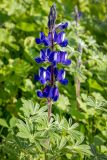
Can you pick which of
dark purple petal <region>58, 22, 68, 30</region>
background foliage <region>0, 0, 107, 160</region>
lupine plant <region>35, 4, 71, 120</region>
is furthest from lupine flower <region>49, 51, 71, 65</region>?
background foliage <region>0, 0, 107, 160</region>

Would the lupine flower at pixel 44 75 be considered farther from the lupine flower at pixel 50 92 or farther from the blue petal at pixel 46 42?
the blue petal at pixel 46 42

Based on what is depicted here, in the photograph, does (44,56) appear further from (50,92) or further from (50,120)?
(50,120)

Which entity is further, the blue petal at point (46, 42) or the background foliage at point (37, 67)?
the background foliage at point (37, 67)

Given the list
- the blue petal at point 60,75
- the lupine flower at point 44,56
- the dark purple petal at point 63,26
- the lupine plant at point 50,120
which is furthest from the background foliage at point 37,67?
the dark purple petal at point 63,26

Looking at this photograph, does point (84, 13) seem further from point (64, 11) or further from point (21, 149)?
point (21, 149)

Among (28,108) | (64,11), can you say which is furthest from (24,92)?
(64,11)

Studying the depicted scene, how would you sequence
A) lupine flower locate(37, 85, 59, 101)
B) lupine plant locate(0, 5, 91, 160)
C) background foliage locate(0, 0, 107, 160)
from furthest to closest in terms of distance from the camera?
background foliage locate(0, 0, 107, 160) < lupine flower locate(37, 85, 59, 101) < lupine plant locate(0, 5, 91, 160)

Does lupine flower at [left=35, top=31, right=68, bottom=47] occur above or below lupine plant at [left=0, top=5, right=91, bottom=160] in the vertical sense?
above

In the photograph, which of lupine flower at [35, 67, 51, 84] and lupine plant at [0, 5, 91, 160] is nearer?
lupine plant at [0, 5, 91, 160]

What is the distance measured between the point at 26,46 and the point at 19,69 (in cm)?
54

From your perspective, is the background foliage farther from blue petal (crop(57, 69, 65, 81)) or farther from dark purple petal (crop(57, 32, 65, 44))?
dark purple petal (crop(57, 32, 65, 44))

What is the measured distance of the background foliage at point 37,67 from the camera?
3203mm

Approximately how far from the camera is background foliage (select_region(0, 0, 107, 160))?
126 inches

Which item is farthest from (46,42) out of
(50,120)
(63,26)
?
(50,120)
